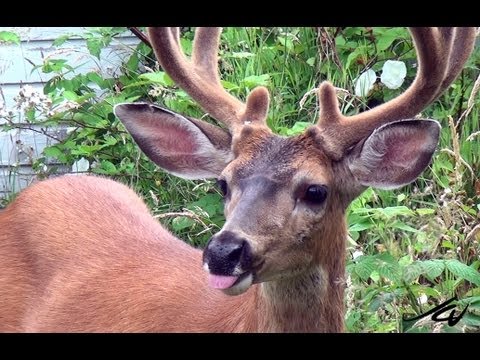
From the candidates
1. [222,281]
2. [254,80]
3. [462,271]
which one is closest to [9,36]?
[254,80]

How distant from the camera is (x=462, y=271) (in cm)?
425

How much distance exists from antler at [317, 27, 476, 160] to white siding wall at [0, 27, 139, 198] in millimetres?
2384

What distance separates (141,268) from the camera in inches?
168

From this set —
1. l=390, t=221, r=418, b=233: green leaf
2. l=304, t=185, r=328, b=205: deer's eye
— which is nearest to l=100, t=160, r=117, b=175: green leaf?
l=390, t=221, r=418, b=233: green leaf

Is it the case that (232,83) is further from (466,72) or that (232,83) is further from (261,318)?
(261,318)

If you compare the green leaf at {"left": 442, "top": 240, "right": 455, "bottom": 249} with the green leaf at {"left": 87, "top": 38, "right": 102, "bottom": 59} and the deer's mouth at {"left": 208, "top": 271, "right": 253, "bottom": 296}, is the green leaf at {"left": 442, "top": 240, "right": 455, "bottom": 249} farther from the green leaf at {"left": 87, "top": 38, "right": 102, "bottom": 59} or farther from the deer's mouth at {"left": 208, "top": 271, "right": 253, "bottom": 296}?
the green leaf at {"left": 87, "top": 38, "right": 102, "bottom": 59}

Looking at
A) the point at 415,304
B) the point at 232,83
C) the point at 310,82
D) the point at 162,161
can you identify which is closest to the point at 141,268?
the point at 162,161

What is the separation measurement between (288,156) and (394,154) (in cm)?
Result: 32

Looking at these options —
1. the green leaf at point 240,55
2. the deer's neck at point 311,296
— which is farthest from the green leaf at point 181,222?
the deer's neck at point 311,296

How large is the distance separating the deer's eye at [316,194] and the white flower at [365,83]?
5.63 ft

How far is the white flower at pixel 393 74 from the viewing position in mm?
5016

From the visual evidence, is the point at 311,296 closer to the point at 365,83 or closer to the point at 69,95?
the point at 365,83

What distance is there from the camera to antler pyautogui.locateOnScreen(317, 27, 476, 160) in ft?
12.2

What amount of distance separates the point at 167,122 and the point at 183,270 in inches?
22.6
